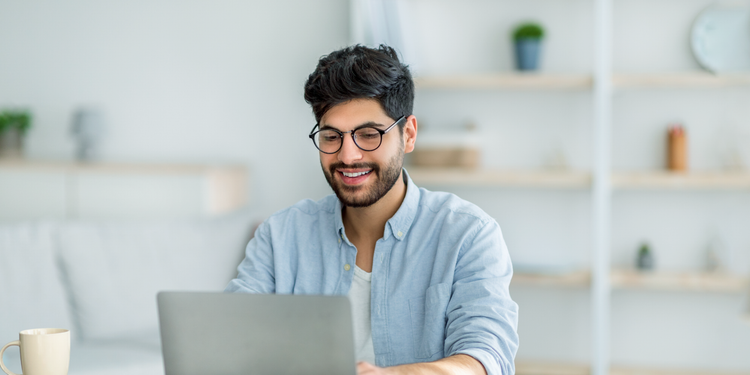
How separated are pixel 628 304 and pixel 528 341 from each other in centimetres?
45

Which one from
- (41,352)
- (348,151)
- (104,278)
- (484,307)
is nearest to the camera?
(41,352)

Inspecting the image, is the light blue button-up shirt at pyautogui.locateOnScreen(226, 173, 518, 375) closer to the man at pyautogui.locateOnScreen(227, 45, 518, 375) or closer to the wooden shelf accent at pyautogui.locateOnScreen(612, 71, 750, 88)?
the man at pyautogui.locateOnScreen(227, 45, 518, 375)

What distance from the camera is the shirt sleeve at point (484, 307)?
Answer: 117 cm

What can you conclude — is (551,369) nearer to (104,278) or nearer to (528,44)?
(528,44)

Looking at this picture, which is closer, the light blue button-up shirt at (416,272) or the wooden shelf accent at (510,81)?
the light blue button-up shirt at (416,272)

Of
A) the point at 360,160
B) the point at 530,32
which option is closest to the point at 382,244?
the point at 360,160

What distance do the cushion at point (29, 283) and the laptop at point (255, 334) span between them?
1695 mm

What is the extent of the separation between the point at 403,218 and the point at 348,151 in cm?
19

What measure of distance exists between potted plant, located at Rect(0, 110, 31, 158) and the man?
7.40 feet

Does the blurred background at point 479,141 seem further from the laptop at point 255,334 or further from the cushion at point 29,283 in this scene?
the laptop at point 255,334

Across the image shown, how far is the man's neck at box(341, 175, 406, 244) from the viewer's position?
145 cm

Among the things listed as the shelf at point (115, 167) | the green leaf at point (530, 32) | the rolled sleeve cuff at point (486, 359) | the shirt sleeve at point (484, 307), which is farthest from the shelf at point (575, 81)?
the rolled sleeve cuff at point (486, 359)

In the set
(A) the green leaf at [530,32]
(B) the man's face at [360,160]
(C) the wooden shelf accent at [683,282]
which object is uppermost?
(A) the green leaf at [530,32]

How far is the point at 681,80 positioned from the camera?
2682mm
